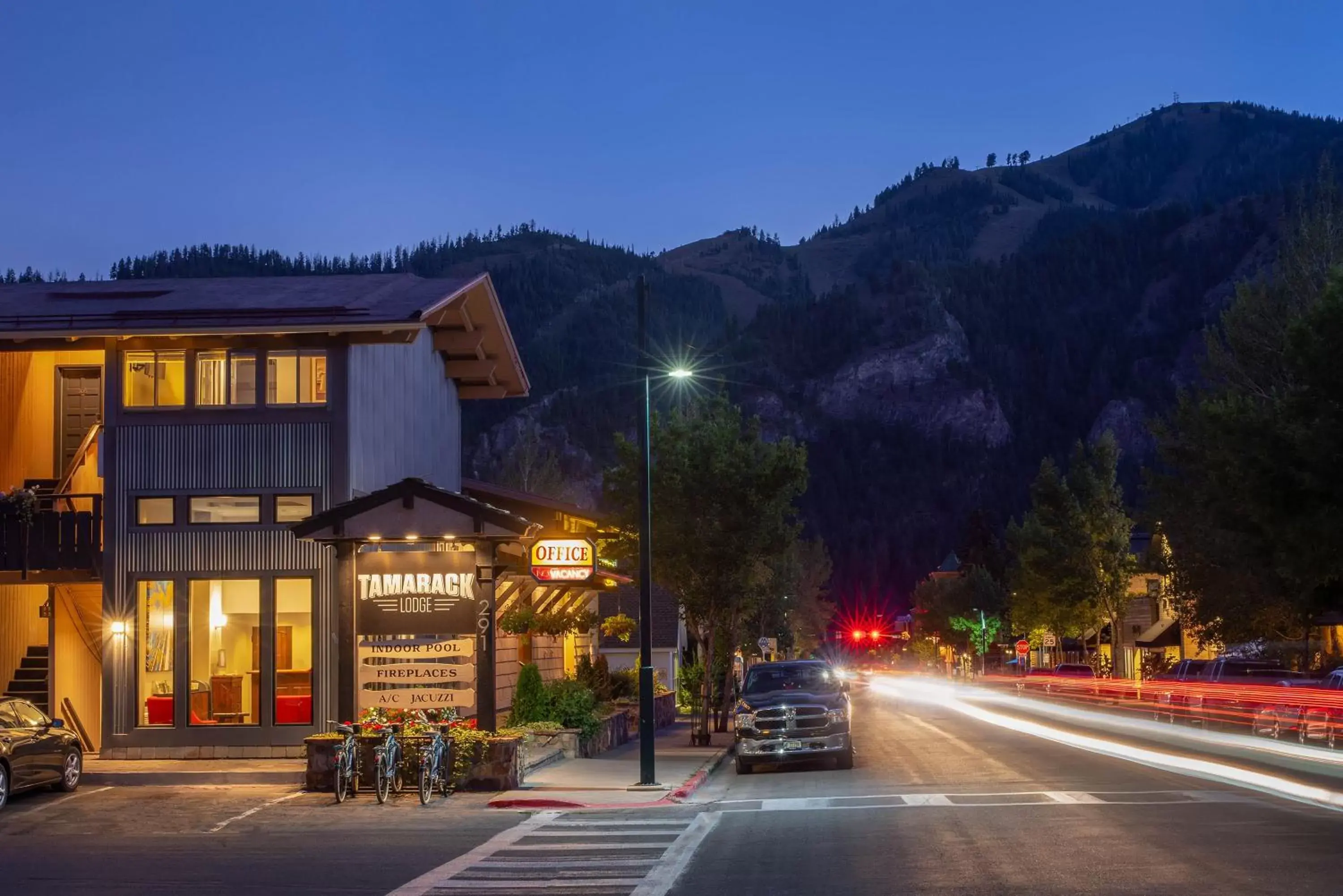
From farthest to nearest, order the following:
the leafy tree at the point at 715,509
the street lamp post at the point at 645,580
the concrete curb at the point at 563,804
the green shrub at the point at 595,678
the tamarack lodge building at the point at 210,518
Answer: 1. the green shrub at the point at 595,678
2. the leafy tree at the point at 715,509
3. the tamarack lodge building at the point at 210,518
4. the street lamp post at the point at 645,580
5. the concrete curb at the point at 563,804

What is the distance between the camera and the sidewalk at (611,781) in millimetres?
20984

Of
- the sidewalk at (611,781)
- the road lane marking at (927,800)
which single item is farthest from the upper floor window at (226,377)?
the road lane marking at (927,800)

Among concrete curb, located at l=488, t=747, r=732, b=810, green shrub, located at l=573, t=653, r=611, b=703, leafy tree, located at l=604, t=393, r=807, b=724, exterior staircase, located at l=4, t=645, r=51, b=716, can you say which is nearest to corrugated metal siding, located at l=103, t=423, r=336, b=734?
exterior staircase, located at l=4, t=645, r=51, b=716

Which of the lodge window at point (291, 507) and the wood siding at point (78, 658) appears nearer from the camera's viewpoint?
the lodge window at point (291, 507)

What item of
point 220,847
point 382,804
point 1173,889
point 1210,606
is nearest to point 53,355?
point 382,804

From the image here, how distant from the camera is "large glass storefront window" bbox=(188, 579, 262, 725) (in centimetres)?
2673

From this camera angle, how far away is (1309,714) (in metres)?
31.0

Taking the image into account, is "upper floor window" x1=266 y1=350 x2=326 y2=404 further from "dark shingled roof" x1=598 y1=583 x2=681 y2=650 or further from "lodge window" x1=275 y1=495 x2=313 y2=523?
"dark shingled roof" x1=598 y1=583 x2=681 y2=650

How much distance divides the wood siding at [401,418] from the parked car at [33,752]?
22.1 ft

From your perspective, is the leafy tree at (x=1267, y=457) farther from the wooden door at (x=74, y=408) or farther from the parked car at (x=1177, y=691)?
the wooden door at (x=74, y=408)

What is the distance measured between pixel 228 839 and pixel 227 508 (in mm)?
11286

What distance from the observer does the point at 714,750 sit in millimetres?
32844

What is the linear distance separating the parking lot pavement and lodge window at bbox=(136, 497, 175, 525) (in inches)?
228

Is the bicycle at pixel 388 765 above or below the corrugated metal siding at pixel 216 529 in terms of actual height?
below
